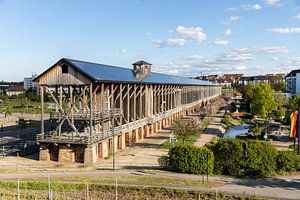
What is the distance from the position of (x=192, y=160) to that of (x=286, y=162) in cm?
687

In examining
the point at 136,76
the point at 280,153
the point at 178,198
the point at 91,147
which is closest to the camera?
the point at 178,198

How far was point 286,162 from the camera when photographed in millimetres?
24672

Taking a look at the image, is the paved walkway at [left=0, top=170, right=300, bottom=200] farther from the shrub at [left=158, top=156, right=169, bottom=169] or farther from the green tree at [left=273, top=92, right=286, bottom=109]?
the green tree at [left=273, top=92, right=286, bottom=109]

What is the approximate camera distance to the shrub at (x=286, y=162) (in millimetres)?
24625

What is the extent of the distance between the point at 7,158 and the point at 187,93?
54.1 metres

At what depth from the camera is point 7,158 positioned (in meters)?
32.0

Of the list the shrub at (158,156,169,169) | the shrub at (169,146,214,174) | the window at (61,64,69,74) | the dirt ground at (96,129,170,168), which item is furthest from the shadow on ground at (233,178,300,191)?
the window at (61,64,69,74)

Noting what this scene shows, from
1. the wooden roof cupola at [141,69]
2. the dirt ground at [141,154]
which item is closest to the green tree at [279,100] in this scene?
the wooden roof cupola at [141,69]

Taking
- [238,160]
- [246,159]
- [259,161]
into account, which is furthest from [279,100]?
[238,160]

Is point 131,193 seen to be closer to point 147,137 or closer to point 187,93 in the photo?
point 147,137

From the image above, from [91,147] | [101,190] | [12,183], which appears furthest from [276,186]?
[12,183]

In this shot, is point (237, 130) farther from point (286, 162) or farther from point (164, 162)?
point (164, 162)

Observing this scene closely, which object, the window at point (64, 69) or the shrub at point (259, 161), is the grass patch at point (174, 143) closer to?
the window at point (64, 69)

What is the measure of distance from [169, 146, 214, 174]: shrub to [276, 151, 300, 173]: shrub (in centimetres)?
490
